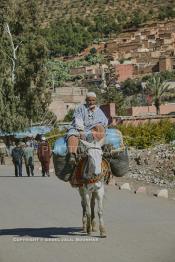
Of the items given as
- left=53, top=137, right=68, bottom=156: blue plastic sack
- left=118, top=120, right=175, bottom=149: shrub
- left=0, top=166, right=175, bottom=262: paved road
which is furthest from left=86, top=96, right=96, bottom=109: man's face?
left=118, top=120, right=175, bottom=149: shrub

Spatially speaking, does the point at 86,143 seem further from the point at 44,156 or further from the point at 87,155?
the point at 44,156

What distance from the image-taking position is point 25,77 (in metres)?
62.7

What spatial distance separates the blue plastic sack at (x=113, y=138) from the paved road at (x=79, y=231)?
51.7 inches

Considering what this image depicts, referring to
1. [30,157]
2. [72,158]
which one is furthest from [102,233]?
[30,157]

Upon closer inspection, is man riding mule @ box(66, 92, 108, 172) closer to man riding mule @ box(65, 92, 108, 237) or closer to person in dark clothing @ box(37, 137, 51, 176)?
man riding mule @ box(65, 92, 108, 237)

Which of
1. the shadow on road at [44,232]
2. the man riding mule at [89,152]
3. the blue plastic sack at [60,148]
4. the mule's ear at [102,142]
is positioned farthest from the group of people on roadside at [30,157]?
the mule's ear at [102,142]

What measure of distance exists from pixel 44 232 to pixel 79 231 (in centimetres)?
54

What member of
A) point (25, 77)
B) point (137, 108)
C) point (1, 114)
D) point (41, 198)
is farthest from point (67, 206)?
point (137, 108)

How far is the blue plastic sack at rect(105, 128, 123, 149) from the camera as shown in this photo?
11.4 metres

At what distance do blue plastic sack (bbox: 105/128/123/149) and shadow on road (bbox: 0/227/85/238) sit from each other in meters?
1.42

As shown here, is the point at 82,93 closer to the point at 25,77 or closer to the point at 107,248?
the point at 25,77

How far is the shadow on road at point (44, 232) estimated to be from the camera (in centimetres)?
1160

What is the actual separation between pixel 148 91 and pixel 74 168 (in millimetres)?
108794

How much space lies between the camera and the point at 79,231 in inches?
470
